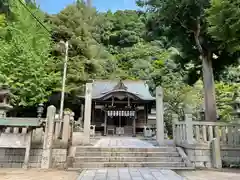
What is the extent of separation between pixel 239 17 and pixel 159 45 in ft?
97.6

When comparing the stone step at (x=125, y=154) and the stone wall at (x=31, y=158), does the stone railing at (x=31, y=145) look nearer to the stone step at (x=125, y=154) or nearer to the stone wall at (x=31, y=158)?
the stone wall at (x=31, y=158)

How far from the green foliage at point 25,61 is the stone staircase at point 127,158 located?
6789 mm

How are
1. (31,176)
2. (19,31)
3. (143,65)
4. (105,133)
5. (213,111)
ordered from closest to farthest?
(31,176), (213,111), (19,31), (105,133), (143,65)

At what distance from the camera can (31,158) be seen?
5.29 meters

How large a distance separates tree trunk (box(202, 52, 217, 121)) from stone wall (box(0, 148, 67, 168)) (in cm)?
588

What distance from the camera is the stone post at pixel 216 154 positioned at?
5.38 meters

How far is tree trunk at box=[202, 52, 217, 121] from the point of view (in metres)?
7.73

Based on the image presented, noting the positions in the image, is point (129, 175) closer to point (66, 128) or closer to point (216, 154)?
point (66, 128)

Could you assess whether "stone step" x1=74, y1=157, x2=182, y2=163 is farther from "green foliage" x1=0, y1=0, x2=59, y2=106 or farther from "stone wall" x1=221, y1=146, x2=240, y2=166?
"green foliage" x1=0, y1=0, x2=59, y2=106

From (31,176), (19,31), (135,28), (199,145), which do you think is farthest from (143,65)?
(31,176)

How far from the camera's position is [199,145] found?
5.58 metres

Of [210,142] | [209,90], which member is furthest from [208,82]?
[210,142]

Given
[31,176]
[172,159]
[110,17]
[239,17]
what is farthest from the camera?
[110,17]

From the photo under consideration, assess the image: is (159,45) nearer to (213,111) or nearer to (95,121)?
(95,121)
